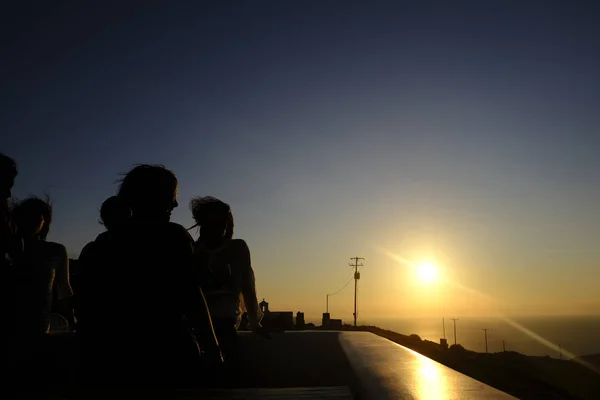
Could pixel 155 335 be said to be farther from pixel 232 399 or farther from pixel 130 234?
pixel 232 399

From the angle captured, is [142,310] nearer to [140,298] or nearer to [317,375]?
[140,298]

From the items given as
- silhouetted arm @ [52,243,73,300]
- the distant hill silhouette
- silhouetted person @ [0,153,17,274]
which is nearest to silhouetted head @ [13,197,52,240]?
silhouetted arm @ [52,243,73,300]

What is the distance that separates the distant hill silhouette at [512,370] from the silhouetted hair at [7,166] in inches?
103

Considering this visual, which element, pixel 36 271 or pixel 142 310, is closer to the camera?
pixel 142 310

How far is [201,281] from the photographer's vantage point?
2207 millimetres

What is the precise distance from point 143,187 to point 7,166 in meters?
0.80

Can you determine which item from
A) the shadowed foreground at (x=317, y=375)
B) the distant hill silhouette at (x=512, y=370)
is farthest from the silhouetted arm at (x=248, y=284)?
the distant hill silhouette at (x=512, y=370)

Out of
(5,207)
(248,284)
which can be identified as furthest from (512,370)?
(5,207)

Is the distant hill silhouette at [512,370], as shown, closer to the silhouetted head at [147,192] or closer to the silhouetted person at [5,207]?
the silhouetted head at [147,192]

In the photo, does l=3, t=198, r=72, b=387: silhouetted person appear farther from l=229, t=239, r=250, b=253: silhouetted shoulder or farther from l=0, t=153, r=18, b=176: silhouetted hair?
l=229, t=239, r=250, b=253: silhouetted shoulder

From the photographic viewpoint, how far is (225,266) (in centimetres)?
333

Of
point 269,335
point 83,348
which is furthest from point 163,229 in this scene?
point 269,335

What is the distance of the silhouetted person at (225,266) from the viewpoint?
321 centimetres

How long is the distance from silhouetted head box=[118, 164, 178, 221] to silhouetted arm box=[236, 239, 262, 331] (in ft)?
3.76
